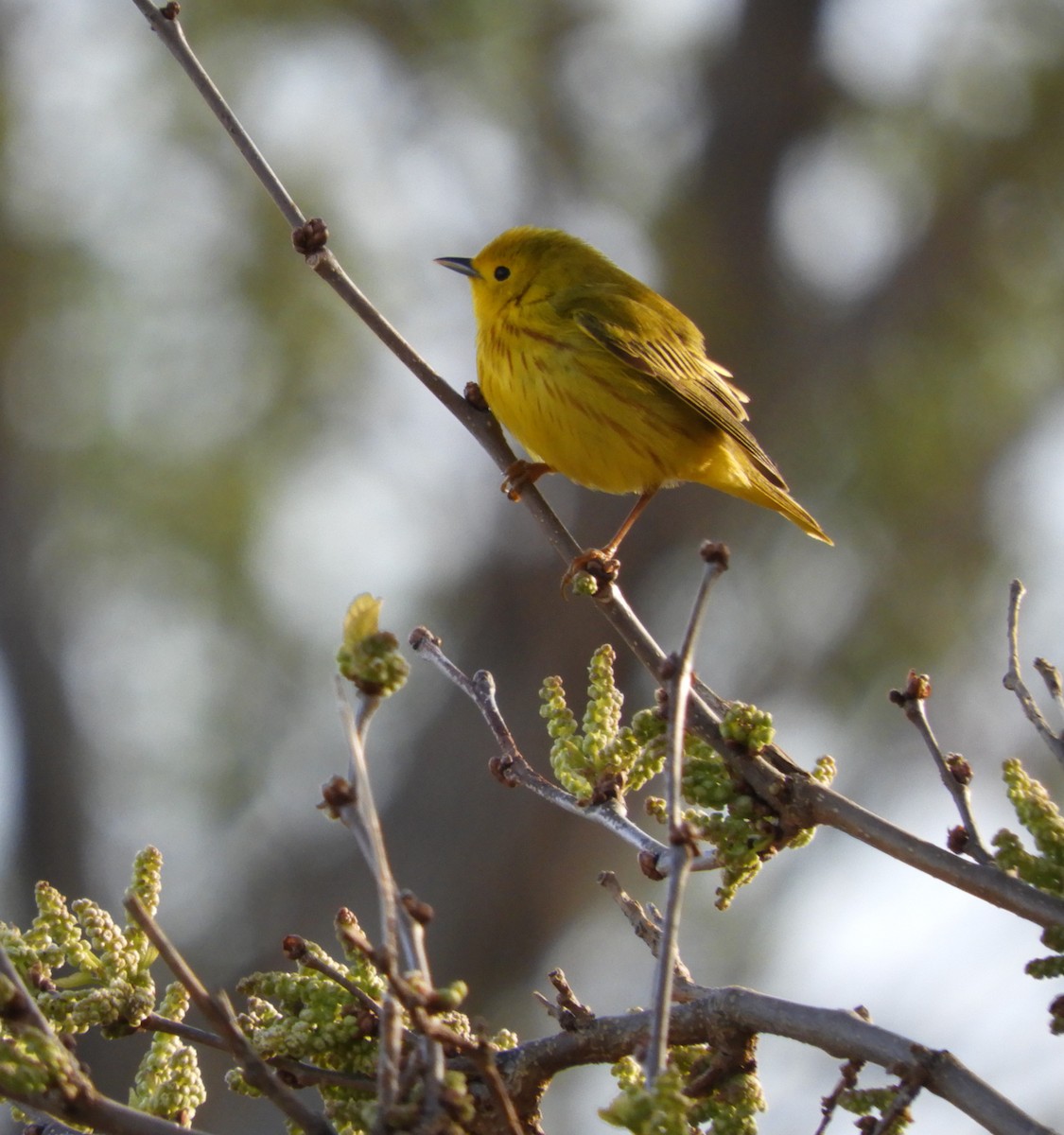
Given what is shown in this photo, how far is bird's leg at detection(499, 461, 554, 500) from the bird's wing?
1.32 ft

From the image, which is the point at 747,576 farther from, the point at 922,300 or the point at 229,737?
the point at 229,737

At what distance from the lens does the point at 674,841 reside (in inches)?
43.1

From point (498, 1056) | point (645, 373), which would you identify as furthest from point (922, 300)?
point (498, 1056)

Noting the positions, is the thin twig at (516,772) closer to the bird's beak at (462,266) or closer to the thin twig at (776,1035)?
the thin twig at (776,1035)

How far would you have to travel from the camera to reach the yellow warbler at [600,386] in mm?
3367

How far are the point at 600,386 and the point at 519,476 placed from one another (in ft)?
4.03

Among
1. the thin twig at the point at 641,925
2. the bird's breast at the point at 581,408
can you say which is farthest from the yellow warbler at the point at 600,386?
the thin twig at the point at 641,925

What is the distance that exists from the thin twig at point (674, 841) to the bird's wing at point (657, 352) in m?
2.40

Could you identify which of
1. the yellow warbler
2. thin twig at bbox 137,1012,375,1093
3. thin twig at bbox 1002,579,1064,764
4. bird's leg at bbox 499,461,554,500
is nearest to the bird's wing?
the yellow warbler

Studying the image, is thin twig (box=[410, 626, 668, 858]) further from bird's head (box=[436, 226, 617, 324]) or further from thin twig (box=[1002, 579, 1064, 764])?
bird's head (box=[436, 226, 617, 324])

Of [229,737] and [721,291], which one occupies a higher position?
[721,291]

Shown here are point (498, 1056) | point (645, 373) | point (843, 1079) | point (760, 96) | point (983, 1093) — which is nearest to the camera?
point (983, 1093)

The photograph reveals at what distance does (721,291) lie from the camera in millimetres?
9641

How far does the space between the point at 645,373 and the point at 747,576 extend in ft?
16.6
